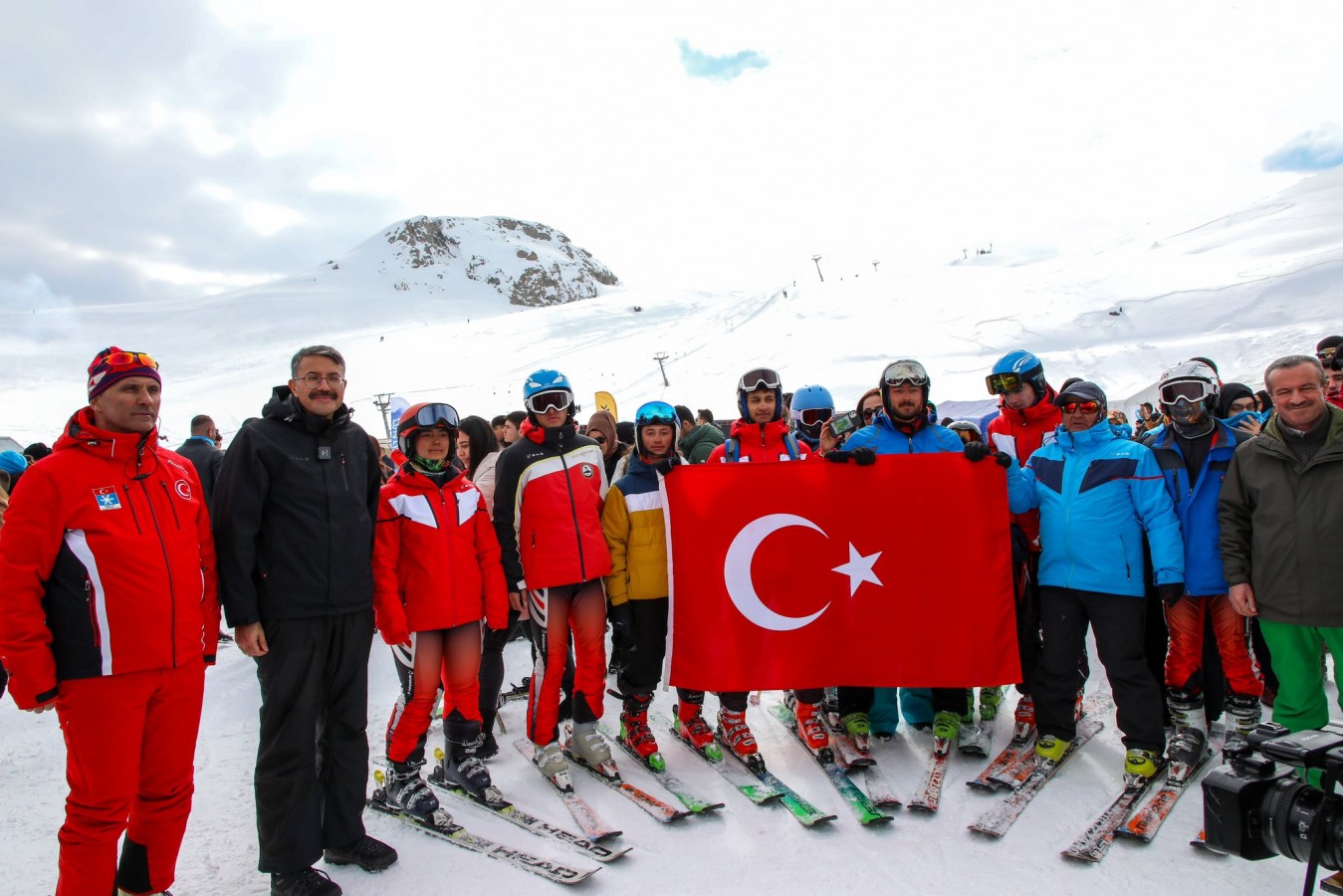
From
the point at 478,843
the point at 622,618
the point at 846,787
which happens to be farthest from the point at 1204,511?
the point at 478,843

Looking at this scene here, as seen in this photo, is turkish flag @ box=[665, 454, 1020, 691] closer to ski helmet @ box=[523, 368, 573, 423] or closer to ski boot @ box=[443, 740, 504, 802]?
ski helmet @ box=[523, 368, 573, 423]

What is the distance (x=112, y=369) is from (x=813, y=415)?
13.0ft

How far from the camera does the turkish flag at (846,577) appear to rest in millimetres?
4066

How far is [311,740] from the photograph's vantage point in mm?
3127

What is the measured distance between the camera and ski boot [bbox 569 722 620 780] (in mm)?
3992

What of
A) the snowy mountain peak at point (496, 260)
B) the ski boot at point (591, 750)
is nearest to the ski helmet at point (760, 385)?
the ski boot at point (591, 750)

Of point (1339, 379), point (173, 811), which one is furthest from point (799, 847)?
point (1339, 379)

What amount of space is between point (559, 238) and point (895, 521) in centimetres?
20108

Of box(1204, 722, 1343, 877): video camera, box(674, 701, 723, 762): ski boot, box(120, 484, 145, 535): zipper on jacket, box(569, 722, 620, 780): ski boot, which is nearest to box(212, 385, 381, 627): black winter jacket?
box(120, 484, 145, 535): zipper on jacket

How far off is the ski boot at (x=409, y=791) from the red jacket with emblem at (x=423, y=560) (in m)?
0.63

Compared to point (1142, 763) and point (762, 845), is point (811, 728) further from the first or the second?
point (1142, 763)

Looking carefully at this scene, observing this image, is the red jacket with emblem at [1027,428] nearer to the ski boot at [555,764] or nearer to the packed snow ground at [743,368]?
the packed snow ground at [743,368]

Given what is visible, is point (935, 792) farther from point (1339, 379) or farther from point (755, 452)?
point (1339, 379)

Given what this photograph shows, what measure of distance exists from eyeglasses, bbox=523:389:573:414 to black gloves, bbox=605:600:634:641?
114 cm
